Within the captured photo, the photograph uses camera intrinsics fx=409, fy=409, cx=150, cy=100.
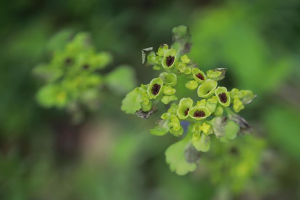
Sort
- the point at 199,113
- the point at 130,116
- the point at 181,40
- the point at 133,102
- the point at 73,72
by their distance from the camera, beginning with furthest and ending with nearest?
the point at 130,116 → the point at 73,72 → the point at 181,40 → the point at 133,102 → the point at 199,113

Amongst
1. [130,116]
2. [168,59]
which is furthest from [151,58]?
[130,116]

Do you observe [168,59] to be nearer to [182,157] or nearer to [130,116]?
[182,157]

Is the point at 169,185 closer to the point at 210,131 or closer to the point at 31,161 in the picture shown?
the point at 31,161

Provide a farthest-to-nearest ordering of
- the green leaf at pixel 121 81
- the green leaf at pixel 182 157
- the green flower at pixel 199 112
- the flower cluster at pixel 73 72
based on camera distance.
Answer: the green leaf at pixel 121 81
the flower cluster at pixel 73 72
the green leaf at pixel 182 157
the green flower at pixel 199 112

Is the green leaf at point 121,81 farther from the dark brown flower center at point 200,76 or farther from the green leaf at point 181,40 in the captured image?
the dark brown flower center at point 200,76

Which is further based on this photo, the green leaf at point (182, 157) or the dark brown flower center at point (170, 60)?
the green leaf at point (182, 157)

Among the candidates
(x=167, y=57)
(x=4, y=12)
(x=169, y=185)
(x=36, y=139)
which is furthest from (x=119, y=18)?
(x=167, y=57)

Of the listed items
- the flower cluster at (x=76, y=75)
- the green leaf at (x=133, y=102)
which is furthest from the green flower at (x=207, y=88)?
the flower cluster at (x=76, y=75)
